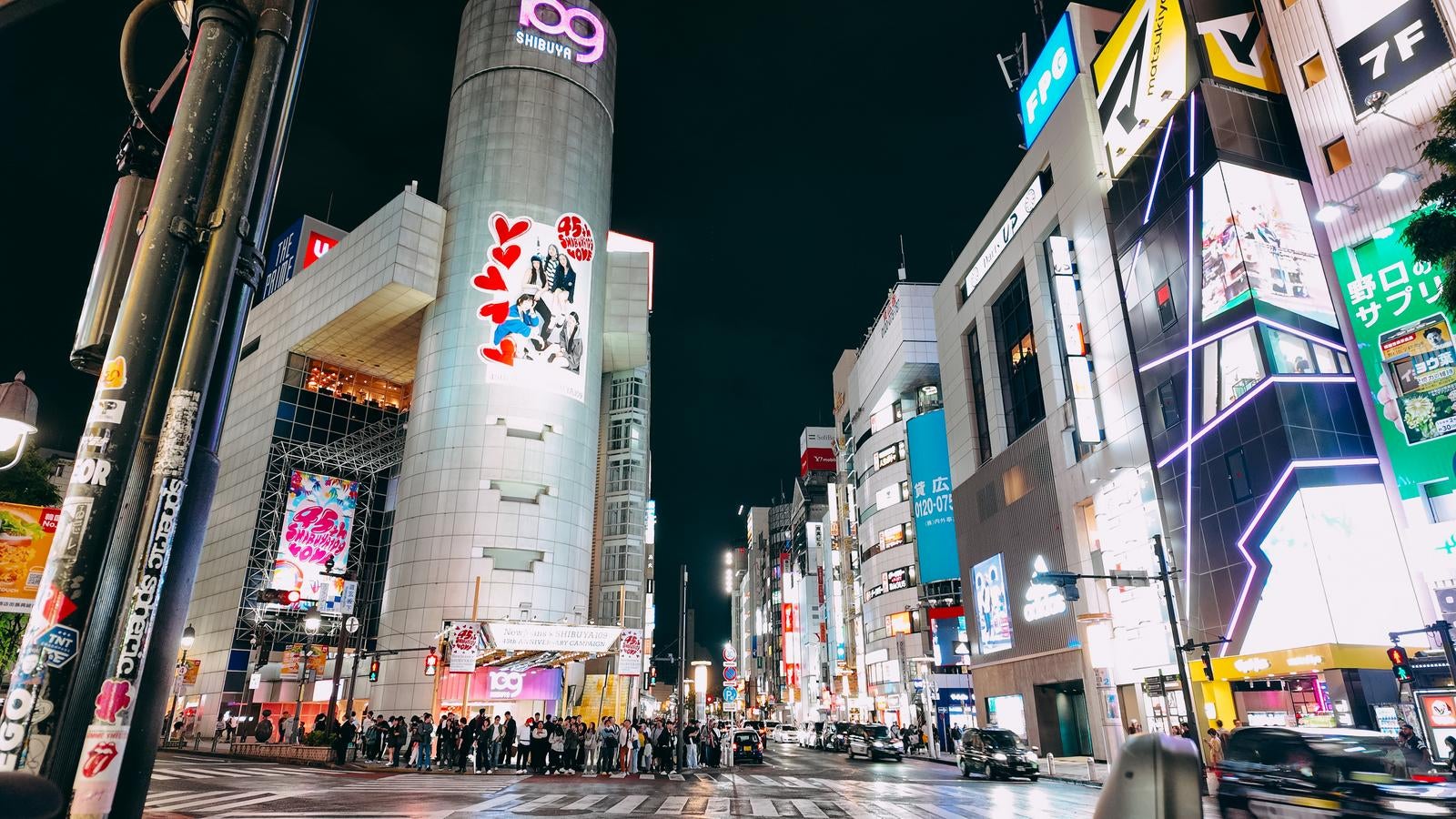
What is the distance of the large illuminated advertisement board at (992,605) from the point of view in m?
46.6

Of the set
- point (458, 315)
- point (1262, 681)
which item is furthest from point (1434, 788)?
point (458, 315)

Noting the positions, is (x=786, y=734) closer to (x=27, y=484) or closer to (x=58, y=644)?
(x=27, y=484)

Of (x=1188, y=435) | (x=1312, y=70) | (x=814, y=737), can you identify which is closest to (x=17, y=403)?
(x=1188, y=435)

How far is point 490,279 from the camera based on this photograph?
172 feet

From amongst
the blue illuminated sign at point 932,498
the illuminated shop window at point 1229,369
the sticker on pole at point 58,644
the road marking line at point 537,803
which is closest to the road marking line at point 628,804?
the road marking line at point 537,803

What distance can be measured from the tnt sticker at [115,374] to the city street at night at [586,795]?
40.0 ft

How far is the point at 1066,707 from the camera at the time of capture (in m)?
42.4

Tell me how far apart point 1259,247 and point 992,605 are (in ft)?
86.9

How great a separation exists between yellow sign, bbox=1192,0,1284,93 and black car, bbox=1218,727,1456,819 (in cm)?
2988

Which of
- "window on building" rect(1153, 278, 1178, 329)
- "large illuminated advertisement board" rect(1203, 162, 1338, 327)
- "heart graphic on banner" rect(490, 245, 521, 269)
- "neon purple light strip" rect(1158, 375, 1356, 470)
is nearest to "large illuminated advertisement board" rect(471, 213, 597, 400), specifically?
"heart graphic on banner" rect(490, 245, 521, 269)

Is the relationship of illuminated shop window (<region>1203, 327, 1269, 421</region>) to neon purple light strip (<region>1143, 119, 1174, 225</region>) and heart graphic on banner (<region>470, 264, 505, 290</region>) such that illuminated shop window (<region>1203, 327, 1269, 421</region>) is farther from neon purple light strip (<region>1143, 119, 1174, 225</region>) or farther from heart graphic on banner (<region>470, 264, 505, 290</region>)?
heart graphic on banner (<region>470, 264, 505, 290</region>)

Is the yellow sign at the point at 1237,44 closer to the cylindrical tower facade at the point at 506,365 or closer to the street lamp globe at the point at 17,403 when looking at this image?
the cylindrical tower facade at the point at 506,365

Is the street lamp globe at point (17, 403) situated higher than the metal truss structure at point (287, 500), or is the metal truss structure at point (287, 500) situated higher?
the metal truss structure at point (287, 500)

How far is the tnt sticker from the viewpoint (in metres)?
3.81
